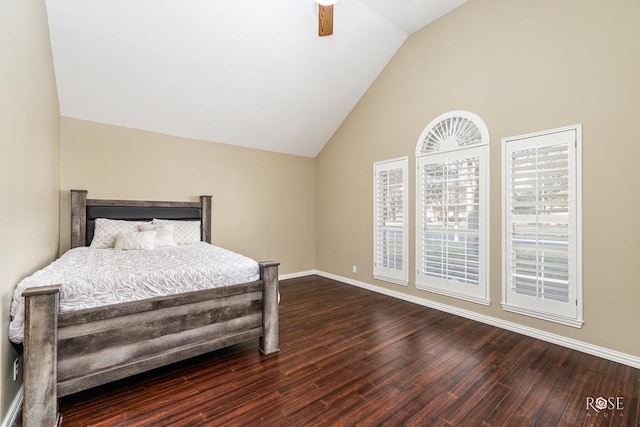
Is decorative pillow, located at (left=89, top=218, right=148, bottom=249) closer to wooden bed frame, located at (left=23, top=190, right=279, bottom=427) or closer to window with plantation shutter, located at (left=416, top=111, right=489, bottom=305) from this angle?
wooden bed frame, located at (left=23, top=190, right=279, bottom=427)

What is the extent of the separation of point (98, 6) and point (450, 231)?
4.47 meters

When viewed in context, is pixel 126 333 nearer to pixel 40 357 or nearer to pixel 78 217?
pixel 40 357

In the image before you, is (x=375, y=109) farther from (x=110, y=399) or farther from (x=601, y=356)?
(x=110, y=399)

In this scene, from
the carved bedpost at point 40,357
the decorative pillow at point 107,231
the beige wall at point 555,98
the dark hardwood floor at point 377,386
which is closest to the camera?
the carved bedpost at point 40,357

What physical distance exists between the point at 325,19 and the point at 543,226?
291 cm

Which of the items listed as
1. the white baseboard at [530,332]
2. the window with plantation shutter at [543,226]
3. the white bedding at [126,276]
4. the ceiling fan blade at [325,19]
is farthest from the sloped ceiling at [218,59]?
the white baseboard at [530,332]

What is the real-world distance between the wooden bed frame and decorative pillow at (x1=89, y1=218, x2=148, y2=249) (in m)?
2.07

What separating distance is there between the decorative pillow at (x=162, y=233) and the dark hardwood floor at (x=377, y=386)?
5.87ft

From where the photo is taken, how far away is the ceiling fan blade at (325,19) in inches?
97.3

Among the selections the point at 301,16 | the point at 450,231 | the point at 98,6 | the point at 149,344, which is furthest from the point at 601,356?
the point at 98,6

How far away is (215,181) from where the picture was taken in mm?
4750

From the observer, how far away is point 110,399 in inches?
77.0

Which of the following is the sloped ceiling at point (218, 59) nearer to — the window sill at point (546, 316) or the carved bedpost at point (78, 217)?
the carved bedpost at point (78, 217)

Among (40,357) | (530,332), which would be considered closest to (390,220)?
(530,332)
